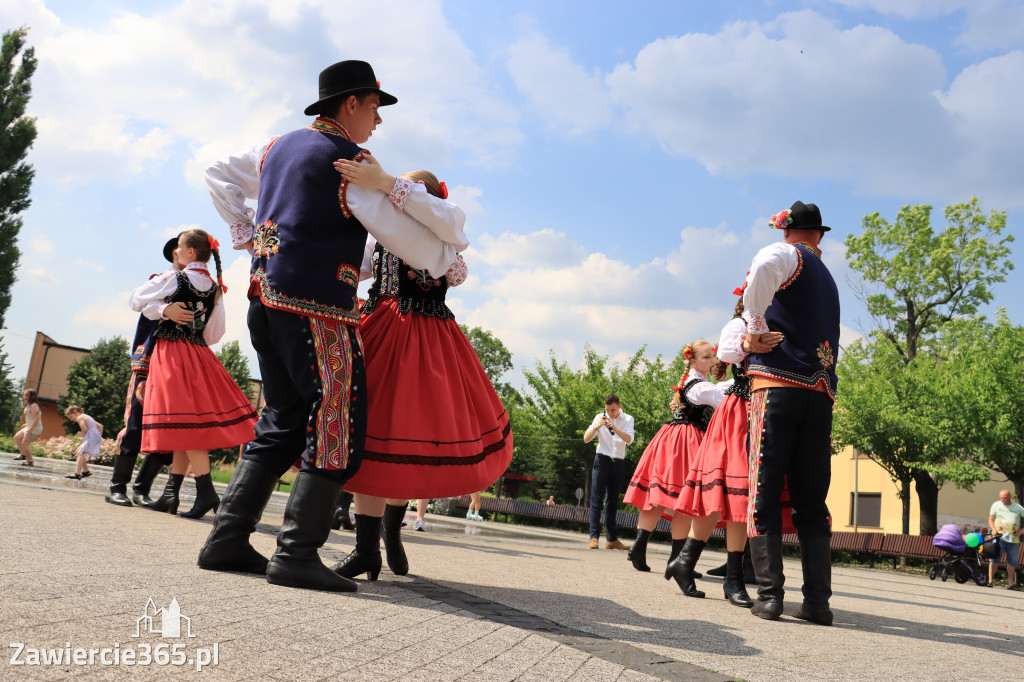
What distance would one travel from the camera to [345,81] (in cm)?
370

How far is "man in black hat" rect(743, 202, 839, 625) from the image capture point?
4.57 meters

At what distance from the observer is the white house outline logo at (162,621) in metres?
2.01

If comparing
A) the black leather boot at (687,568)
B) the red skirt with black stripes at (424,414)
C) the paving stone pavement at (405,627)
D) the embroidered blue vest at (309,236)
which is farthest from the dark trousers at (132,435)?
the black leather boot at (687,568)

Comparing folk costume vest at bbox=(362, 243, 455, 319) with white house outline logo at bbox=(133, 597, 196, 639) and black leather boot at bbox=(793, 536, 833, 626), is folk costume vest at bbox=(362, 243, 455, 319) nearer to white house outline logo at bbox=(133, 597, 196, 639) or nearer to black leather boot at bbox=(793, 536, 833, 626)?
white house outline logo at bbox=(133, 597, 196, 639)

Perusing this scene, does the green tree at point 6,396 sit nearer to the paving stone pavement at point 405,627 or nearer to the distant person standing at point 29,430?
the distant person standing at point 29,430

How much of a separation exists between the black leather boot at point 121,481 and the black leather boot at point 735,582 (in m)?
4.94

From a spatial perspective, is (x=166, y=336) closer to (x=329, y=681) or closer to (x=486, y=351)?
(x=329, y=681)

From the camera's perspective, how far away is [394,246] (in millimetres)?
3449

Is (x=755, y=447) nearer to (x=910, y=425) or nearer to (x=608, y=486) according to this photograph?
(x=608, y=486)

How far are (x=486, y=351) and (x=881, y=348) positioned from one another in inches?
1338

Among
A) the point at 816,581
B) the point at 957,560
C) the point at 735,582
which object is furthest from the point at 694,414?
the point at 957,560

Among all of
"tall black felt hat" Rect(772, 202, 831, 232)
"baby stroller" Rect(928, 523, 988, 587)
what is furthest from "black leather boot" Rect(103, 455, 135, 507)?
"baby stroller" Rect(928, 523, 988, 587)

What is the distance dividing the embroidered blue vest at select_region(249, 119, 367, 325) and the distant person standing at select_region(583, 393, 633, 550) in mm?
7804

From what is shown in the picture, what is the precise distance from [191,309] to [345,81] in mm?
3630
